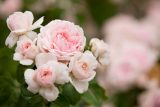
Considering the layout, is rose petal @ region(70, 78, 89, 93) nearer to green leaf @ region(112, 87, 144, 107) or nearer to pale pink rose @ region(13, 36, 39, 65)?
pale pink rose @ region(13, 36, 39, 65)

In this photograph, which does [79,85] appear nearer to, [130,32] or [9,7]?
[9,7]

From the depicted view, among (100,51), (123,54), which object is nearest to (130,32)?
(123,54)

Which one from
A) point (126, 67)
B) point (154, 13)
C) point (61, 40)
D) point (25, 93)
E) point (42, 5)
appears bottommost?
point (154, 13)

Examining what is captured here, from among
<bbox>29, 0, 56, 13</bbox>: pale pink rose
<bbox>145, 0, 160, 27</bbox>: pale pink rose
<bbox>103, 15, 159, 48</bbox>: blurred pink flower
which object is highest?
<bbox>29, 0, 56, 13</bbox>: pale pink rose

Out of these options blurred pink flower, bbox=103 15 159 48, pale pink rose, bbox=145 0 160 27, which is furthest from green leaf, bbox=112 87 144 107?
pale pink rose, bbox=145 0 160 27

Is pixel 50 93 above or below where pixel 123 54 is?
above

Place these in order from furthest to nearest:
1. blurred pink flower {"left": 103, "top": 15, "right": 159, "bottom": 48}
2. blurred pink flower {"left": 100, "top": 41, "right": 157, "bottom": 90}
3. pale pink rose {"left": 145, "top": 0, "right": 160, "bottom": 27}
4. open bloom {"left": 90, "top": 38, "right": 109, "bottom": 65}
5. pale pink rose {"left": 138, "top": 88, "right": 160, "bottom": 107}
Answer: pale pink rose {"left": 145, "top": 0, "right": 160, "bottom": 27}
blurred pink flower {"left": 103, "top": 15, "right": 159, "bottom": 48}
blurred pink flower {"left": 100, "top": 41, "right": 157, "bottom": 90}
pale pink rose {"left": 138, "top": 88, "right": 160, "bottom": 107}
open bloom {"left": 90, "top": 38, "right": 109, "bottom": 65}

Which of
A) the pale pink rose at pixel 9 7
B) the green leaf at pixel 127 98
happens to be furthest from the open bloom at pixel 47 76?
the pale pink rose at pixel 9 7
